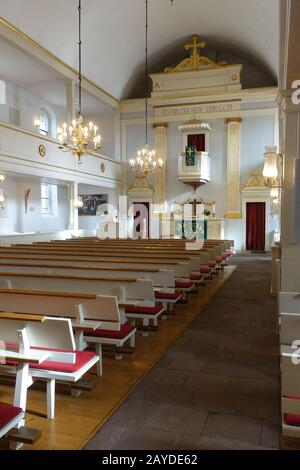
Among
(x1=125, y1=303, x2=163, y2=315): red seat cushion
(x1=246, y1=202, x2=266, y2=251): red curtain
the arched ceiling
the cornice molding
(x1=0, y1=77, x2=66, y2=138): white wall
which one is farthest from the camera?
(x1=246, y1=202, x2=266, y2=251): red curtain

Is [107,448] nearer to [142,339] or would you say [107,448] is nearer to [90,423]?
[90,423]

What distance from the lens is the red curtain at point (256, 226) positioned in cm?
1473

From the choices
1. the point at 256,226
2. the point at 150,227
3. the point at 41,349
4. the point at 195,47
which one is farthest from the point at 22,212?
the point at 41,349

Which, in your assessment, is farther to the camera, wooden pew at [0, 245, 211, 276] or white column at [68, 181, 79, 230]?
white column at [68, 181, 79, 230]

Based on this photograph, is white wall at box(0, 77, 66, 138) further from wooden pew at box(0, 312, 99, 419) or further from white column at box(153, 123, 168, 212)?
wooden pew at box(0, 312, 99, 419)

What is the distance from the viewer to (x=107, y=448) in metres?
2.21

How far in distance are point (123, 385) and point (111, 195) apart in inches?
538

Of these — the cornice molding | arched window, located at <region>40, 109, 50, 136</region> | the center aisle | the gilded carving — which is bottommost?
the center aisle

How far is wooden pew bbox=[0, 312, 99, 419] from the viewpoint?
2.38m

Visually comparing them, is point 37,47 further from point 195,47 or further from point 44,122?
point 195,47

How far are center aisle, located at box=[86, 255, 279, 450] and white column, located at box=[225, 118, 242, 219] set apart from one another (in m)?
10.6

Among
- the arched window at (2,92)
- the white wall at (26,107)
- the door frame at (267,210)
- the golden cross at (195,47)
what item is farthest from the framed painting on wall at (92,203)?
the golden cross at (195,47)

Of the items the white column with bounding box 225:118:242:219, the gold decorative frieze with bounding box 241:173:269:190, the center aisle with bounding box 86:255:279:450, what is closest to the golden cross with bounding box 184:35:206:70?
the white column with bounding box 225:118:242:219

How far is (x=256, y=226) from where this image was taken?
1481cm
